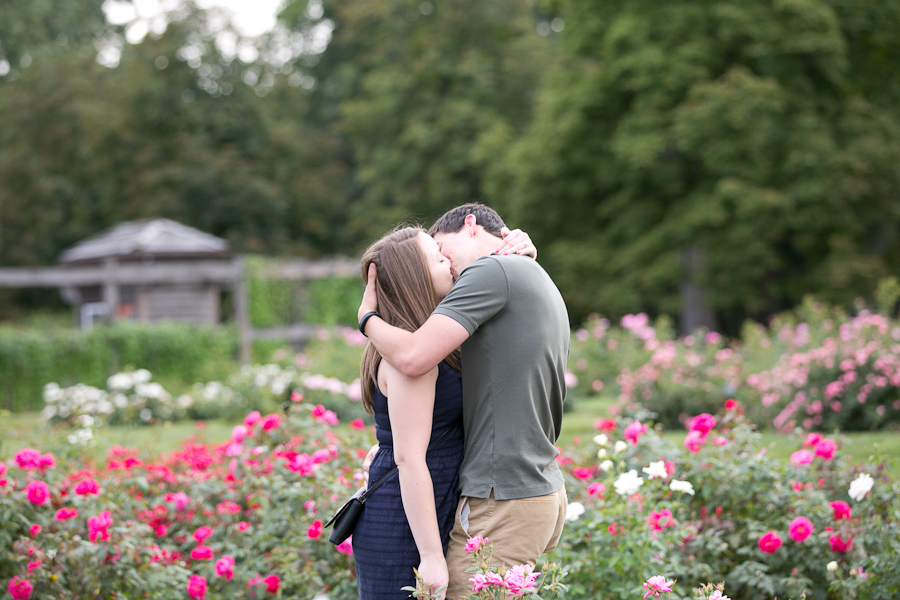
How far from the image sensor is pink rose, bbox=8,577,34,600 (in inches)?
117

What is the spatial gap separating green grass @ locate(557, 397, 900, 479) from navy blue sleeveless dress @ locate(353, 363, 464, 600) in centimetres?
198

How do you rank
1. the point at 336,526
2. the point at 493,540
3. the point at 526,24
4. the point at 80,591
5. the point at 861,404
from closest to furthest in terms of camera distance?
the point at 493,540 < the point at 336,526 < the point at 80,591 < the point at 861,404 < the point at 526,24

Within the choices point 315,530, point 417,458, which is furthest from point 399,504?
point 315,530

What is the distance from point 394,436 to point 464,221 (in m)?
0.67

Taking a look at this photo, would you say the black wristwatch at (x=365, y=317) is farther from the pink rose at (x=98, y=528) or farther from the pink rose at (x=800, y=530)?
the pink rose at (x=800, y=530)

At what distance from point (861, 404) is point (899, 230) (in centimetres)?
1261

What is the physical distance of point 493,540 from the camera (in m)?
2.14

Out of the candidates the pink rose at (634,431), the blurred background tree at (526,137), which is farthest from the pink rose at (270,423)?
the blurred background tree at (526,137)

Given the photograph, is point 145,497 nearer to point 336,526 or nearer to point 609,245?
point 336,526

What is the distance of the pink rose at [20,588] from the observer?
2.97 m

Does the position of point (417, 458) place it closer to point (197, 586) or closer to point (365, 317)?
point (365, 317)

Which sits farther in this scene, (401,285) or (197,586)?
(197,586)

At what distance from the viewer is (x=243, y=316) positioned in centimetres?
1412

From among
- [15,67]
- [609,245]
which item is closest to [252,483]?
[609,245]
